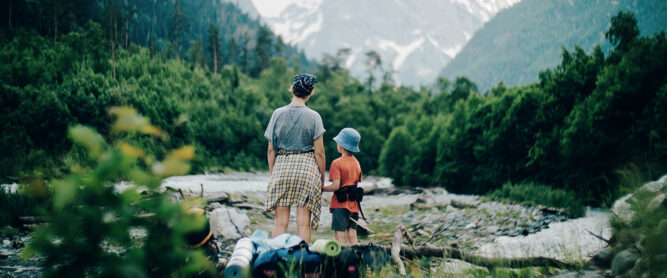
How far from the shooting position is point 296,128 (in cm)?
409

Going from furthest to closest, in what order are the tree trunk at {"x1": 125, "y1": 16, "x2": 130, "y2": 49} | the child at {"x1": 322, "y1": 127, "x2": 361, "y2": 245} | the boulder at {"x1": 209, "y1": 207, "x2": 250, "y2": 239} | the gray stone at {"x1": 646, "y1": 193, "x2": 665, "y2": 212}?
the tree trunk at {"x1": 125, "y1": 16, "x2": 130, "y2": 49}
the boulder at {"x1": 209, "y1": 207, "x2": 250, "y2": 239}
the child at {"x1": 322, "y1": 127, "x2": 361, "y2": 245}
the gray stone at {"x1": 646, "y1": 193, "x2": 665, "y2": 212}

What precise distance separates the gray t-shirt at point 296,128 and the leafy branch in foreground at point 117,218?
294 centimetres

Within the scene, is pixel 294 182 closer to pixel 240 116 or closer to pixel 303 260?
pixel 303 260

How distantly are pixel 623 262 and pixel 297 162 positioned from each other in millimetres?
2907

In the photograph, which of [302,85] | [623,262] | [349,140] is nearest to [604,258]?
[623,262]

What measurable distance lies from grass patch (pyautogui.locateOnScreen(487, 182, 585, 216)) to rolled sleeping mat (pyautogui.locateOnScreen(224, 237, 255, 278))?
340 inches

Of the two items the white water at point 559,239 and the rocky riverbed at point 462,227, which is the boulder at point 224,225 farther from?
the white water at point 559,239

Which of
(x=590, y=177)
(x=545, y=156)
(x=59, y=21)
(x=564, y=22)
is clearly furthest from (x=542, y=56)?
(x=59, y=21)

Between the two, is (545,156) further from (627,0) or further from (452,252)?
(452,252)

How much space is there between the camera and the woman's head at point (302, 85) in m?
4.16

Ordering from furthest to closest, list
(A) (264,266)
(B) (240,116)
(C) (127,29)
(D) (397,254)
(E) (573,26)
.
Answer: (B) (240,116) < (C) (127,29) < (E) (573,26) < (D) (397,254) < (A) (264,266)

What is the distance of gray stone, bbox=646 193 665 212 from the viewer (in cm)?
327

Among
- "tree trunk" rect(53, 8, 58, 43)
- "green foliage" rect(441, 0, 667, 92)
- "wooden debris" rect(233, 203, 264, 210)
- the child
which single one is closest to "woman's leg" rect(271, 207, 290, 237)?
the child

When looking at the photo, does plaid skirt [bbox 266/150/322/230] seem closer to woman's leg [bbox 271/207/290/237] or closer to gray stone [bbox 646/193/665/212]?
woman's leg [bbox 271/207/290/237]
